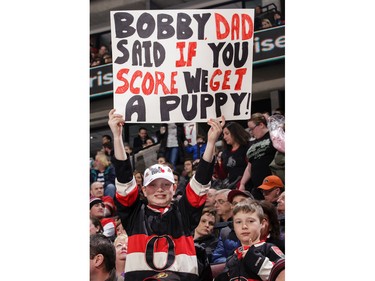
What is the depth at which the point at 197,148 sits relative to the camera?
537 centimetres

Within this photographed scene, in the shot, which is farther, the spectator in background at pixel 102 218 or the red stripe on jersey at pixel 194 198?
the spectator in background at pixel 102 218

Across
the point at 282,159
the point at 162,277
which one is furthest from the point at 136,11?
the point at 162,277

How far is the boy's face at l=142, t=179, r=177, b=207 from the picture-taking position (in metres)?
5.29

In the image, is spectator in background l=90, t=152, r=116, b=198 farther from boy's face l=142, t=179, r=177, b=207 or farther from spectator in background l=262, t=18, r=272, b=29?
spectator in background l=262, t=18, r=272, b=29

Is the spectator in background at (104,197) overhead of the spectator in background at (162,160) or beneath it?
beneath

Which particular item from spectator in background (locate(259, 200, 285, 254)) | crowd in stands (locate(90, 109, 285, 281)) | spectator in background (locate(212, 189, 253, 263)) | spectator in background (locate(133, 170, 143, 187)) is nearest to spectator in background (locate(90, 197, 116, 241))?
crowd in stands (locate(90, 109, 285, 281))

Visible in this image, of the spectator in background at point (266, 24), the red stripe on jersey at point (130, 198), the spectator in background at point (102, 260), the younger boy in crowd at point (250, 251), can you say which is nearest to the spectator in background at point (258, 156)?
the younger boy in crowd at point (250, 251)

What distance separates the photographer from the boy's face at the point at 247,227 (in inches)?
203

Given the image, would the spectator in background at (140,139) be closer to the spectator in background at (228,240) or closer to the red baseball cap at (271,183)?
the spectator in background at (228,240)

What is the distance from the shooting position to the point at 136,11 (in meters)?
5.43

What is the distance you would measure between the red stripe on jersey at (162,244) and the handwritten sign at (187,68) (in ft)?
2.85

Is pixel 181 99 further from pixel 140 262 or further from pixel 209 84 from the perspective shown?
pixel 140 262

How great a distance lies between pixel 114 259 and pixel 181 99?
1.28 metres

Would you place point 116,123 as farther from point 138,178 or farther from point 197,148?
point 197,148
